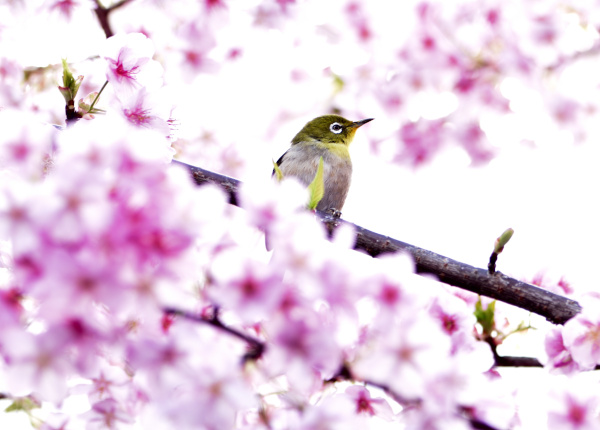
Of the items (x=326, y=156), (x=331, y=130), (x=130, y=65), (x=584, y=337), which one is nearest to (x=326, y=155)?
(x=326, y=156)

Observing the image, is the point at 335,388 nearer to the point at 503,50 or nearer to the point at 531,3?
the point at 503,50

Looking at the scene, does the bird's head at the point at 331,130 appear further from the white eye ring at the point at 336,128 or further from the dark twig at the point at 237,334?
the dark twig at the point at 237,334

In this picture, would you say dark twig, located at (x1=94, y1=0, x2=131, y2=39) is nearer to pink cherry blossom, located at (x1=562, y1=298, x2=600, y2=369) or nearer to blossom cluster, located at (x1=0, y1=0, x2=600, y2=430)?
blossom cluster, located at (x1=0, y1=0, x2=600, y2=430)

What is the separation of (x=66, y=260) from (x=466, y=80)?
16.0 feet

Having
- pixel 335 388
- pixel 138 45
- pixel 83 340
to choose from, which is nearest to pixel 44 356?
pixel 83 340

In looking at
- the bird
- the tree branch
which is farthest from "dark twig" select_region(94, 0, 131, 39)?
the bird

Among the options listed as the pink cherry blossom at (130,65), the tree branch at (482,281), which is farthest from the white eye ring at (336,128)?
the pink cherry blossom at (130,65)

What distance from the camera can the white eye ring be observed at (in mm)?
5930

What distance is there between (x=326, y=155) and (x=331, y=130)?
60cm

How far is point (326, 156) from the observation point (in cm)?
540

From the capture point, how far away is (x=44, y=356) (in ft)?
4.25

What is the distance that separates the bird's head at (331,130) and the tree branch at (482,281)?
3.43 meters

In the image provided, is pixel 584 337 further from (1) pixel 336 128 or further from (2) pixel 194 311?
(1) pixel 336 128

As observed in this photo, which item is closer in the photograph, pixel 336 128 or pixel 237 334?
pixel 237 334
